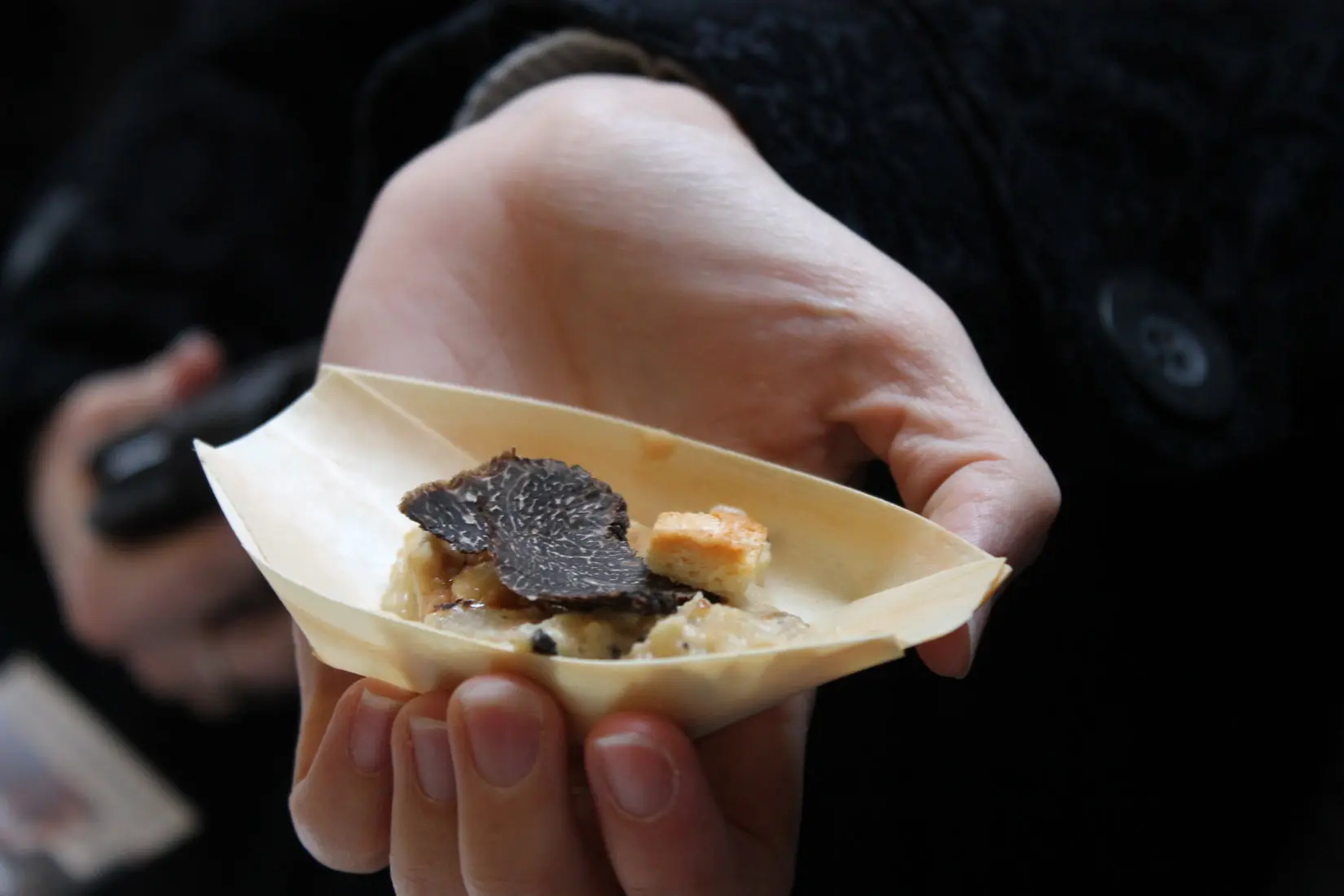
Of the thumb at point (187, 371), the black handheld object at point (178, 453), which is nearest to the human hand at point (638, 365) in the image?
the black handheld object at point (178, 453)

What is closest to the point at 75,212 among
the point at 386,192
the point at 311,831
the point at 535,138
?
the point at 386,192

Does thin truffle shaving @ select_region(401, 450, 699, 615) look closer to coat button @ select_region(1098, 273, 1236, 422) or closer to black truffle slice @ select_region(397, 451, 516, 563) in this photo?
black truffle slice @ select_region(397, 451, 516, 563)

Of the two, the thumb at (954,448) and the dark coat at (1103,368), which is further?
the dark coat at (1103,368)

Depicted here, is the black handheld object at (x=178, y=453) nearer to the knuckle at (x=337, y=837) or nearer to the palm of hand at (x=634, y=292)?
the palm of hand at (x=634, y=292)

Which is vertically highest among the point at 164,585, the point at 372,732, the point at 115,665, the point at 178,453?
the point at 372,732

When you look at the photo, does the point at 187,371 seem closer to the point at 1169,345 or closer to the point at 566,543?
the point at 566,543

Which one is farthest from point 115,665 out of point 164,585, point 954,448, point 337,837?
point 954,448
